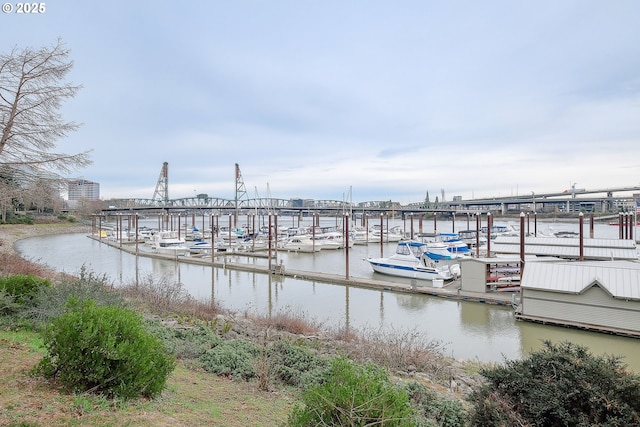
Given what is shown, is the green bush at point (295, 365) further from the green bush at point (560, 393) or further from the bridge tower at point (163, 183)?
the bridge tower at point (163, 183)

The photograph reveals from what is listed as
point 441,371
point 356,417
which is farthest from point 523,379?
point 441,371

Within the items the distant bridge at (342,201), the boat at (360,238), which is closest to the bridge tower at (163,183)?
the distant bridge at (342,201)

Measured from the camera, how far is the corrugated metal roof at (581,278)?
586 inches

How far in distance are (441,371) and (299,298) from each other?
46.7 ft

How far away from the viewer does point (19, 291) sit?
9.05 m

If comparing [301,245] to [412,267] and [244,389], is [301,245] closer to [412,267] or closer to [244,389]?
[412,267]

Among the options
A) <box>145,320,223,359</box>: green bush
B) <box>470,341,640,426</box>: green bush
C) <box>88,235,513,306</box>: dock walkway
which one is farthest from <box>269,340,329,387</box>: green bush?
<box>88,235,513,306</box>: dock walkway

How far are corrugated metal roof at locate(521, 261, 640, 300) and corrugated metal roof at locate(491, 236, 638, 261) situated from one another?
477 inches

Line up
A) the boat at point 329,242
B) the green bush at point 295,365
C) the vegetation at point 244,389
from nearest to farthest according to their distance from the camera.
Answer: the vegetation at point 244,389, the green bush at point 295,365, the boat at point 329,242

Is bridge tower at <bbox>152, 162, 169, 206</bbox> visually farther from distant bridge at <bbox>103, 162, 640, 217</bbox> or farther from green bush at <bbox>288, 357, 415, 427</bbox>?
green bush at <bbox>288, 357, 415, 427</bbox>

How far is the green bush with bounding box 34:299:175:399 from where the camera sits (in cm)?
478

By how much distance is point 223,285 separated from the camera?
2755 centimetres

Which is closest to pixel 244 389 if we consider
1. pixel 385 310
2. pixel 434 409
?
pixel 434 409

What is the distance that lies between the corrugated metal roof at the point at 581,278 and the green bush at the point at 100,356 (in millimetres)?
15893
